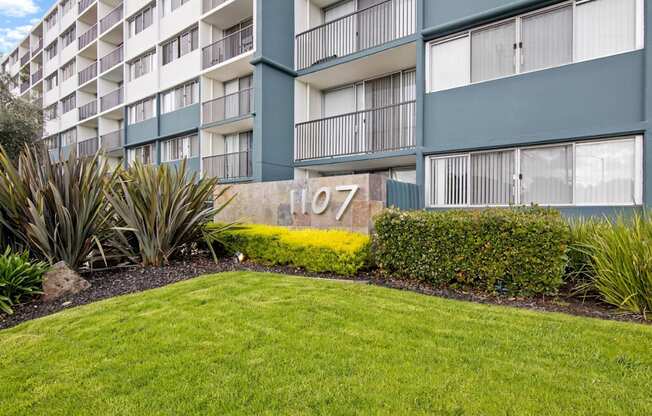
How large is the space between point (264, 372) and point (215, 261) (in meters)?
4.93

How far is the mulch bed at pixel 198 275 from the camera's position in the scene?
181 inches

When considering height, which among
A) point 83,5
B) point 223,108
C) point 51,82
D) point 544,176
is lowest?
point 544,176

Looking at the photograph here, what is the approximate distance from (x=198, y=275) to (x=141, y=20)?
66.0ft

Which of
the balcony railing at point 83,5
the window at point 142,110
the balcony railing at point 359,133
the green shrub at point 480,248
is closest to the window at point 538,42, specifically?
the balcony railing at point 359,133

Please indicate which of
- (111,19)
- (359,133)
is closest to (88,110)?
(111,19)

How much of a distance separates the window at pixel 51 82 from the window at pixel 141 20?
588 inches

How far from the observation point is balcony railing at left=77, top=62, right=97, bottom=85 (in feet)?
81.9

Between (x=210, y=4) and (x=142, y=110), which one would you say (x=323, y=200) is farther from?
(x=142, y=110)

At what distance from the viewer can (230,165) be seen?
15367 mm

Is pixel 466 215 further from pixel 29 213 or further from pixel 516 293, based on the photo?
pixel 29 213

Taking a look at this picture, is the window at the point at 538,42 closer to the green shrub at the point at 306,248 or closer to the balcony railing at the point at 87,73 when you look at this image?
the green shrub at the point at 306,248

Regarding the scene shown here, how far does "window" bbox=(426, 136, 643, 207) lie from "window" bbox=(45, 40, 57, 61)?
116 ft

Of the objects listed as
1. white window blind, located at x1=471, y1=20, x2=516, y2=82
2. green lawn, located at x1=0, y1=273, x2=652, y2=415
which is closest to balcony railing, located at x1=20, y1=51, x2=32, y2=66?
white window blind, located at x1=471, y1=20, x2=516, y2=82

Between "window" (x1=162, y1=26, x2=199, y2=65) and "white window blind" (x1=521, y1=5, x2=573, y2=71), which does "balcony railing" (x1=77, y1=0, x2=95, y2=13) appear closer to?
"window" (x1=162, y1=26, x2=199, y2=65)
